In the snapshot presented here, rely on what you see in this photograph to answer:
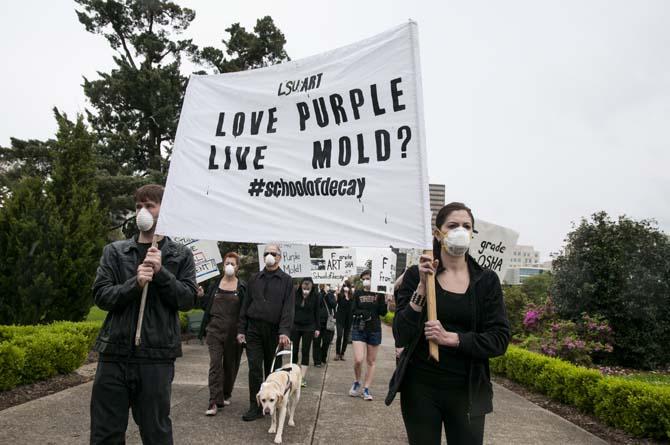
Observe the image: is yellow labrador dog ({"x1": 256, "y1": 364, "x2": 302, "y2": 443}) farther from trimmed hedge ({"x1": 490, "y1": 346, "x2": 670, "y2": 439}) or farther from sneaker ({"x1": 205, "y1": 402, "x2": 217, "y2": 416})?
trimmed hedge ({"x1": 490, "y1": 346, "x2": 670, "y2": 439})

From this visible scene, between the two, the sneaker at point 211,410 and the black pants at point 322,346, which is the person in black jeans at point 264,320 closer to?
the sneaker at point 211,410

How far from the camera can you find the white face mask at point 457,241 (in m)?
2.85

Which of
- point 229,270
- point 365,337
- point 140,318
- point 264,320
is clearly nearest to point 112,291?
point 140,318

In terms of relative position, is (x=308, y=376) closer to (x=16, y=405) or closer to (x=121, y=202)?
(x=16, y=405)

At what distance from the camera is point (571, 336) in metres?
11.5

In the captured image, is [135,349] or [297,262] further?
[297,262]

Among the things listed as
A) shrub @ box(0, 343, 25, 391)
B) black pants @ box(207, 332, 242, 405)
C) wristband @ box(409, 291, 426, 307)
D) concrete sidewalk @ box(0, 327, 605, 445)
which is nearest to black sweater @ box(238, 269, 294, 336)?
black pants @ box(207, 332, 242, 405)

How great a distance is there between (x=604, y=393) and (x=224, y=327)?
5317 mm

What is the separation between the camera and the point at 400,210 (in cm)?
335

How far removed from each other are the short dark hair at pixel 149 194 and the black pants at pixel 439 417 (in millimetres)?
1980

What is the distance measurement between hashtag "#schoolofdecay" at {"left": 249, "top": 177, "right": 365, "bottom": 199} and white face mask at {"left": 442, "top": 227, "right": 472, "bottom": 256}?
2.62ft

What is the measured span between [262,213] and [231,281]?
404cm

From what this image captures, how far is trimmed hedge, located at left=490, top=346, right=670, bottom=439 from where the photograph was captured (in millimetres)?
6305

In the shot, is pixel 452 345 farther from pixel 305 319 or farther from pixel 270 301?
pixel 305 319
